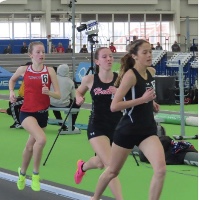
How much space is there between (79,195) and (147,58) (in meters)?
2.14

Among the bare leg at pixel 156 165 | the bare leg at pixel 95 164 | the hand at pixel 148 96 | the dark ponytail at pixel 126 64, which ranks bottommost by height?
the bare leg at pixel 95 164

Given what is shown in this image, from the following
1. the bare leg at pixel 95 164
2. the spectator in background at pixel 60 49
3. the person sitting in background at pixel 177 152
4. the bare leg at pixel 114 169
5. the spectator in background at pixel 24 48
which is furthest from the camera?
the spectator in background at pixel 60 49

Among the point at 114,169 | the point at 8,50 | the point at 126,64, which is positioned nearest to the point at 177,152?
the point at 114,169

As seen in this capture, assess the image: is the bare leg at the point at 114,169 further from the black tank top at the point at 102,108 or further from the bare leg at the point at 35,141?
the bare leg at the point at 35,141

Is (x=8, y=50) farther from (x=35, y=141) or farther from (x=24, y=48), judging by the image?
(x=35, y=141)

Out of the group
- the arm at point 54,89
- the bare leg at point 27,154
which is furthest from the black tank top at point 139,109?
the bare leg at point 27,154

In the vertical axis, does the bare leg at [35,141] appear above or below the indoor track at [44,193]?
above

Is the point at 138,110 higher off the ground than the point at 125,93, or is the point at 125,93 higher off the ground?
the point at 125,93

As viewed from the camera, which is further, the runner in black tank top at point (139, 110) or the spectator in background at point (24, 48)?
the spectator in background at point (24, 48)

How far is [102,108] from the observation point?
22.6 feet

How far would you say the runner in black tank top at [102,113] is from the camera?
6.84 metres

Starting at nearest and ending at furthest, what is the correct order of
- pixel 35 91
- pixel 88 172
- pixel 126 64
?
pixel 126 64 → pixel 35 91 → pixel 88 172

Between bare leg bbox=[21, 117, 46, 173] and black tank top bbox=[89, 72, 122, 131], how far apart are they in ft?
3.14

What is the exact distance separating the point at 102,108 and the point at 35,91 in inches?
50.4
